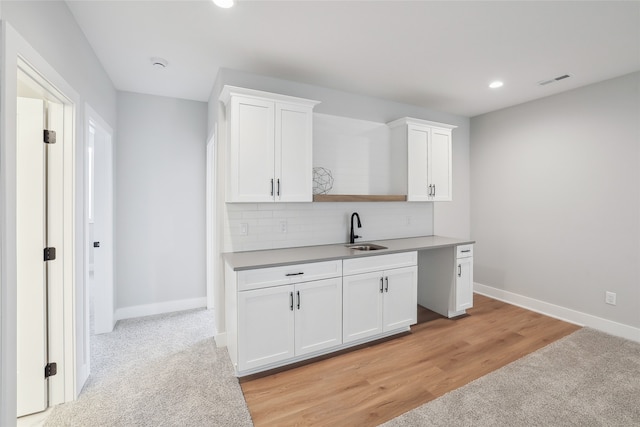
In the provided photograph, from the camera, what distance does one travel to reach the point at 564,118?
11.5 feet

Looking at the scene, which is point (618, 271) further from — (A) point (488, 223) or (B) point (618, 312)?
(A) point (488, 223)

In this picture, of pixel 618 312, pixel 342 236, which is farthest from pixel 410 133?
pixel 618 312

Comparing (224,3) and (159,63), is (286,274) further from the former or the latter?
(159,63)

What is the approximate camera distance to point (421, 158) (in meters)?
3.64

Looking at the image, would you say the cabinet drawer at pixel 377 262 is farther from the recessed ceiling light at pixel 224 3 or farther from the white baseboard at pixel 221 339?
the recessed ceiling light at pixel 224 3

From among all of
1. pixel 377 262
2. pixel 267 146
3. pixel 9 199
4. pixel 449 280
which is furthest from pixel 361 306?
pixel 9 199

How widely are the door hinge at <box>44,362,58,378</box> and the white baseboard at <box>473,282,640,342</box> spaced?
4.96 m

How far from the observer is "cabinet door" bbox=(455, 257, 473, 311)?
3.50 meters

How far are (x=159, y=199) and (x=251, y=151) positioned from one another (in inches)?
69.6

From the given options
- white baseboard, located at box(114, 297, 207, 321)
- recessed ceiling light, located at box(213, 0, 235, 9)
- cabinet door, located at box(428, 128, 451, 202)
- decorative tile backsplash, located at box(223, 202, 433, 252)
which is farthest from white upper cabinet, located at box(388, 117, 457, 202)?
white baseboard, located at box(114, 297, 207, 321)

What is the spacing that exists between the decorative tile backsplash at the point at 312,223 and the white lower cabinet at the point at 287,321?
0.71 metres

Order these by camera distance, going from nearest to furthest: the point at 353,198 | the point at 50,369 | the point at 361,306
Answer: the point at 50,369, the point at 361,306, the point at 353,198

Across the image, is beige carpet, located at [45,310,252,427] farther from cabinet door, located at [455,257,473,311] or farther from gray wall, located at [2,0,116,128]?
cabinet door, located at [455,257,473,311]

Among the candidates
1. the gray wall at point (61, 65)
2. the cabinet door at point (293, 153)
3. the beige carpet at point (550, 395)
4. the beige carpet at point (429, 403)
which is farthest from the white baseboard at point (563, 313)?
the gray wall at point (61, 65)
